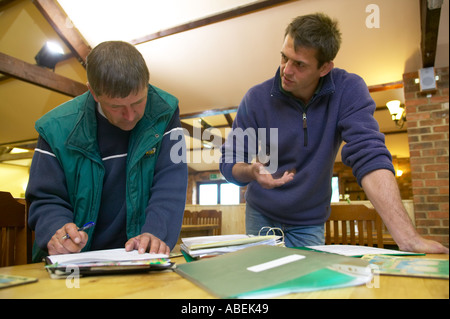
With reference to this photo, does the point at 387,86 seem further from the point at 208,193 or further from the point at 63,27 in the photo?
the point at 208,193

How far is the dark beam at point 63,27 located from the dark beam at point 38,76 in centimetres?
39

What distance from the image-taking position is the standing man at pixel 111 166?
3.13 feet

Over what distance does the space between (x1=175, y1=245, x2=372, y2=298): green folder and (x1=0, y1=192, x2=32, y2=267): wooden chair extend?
0.73 m

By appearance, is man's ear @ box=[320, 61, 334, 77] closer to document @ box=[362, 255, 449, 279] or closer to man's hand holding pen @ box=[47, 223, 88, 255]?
document @ box=[362, 255, 449, 279]

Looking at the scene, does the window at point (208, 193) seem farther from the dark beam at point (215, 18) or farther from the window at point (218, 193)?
the dark beam at point (215, 18)

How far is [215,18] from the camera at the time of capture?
13.2 feet

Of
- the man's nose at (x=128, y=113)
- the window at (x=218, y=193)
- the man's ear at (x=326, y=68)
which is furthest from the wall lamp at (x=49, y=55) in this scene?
the window at (x=218, y=193)

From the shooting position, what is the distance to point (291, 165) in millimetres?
1377

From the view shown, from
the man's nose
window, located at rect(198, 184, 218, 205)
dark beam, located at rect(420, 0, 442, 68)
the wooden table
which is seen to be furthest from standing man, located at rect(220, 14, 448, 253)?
window, located at rect(198, 184, 218, 205)

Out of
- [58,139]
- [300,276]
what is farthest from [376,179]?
[58,139]

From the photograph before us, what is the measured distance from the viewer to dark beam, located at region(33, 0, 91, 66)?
4332 mm

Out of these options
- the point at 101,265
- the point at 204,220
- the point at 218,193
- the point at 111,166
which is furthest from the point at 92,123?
the point at 218,193

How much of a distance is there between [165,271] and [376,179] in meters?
0.72
